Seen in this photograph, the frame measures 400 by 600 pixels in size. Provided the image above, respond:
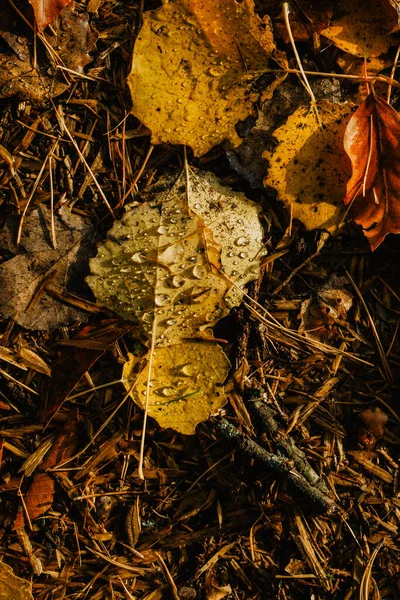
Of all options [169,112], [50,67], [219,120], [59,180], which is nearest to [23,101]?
[50,67]

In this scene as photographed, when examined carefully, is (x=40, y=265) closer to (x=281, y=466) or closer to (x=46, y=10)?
(x=46, y=10)

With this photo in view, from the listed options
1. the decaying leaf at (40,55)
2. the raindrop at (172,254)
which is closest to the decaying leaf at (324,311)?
the raindrop at (172,254)

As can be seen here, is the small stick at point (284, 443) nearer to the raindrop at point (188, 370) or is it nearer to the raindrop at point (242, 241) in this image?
the raindrop at point (188, 370)

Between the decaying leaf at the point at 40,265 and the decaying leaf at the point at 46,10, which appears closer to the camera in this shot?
the decaying leaf at the point at 46,10

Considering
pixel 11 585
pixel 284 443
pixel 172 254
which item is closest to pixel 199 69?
pixel 172 254

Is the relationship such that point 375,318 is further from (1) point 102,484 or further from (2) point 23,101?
(2) point 23,101

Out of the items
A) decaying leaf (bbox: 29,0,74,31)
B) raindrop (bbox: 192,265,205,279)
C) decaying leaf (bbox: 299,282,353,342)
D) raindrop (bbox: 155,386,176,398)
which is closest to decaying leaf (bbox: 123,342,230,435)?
raindrop (bbox: 155,386,176,398)

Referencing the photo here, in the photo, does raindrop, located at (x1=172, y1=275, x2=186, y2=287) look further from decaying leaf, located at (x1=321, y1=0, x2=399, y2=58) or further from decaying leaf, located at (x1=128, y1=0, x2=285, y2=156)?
decaying leaf, located at (x1=321, y1=0, x2=399, y2=58)
